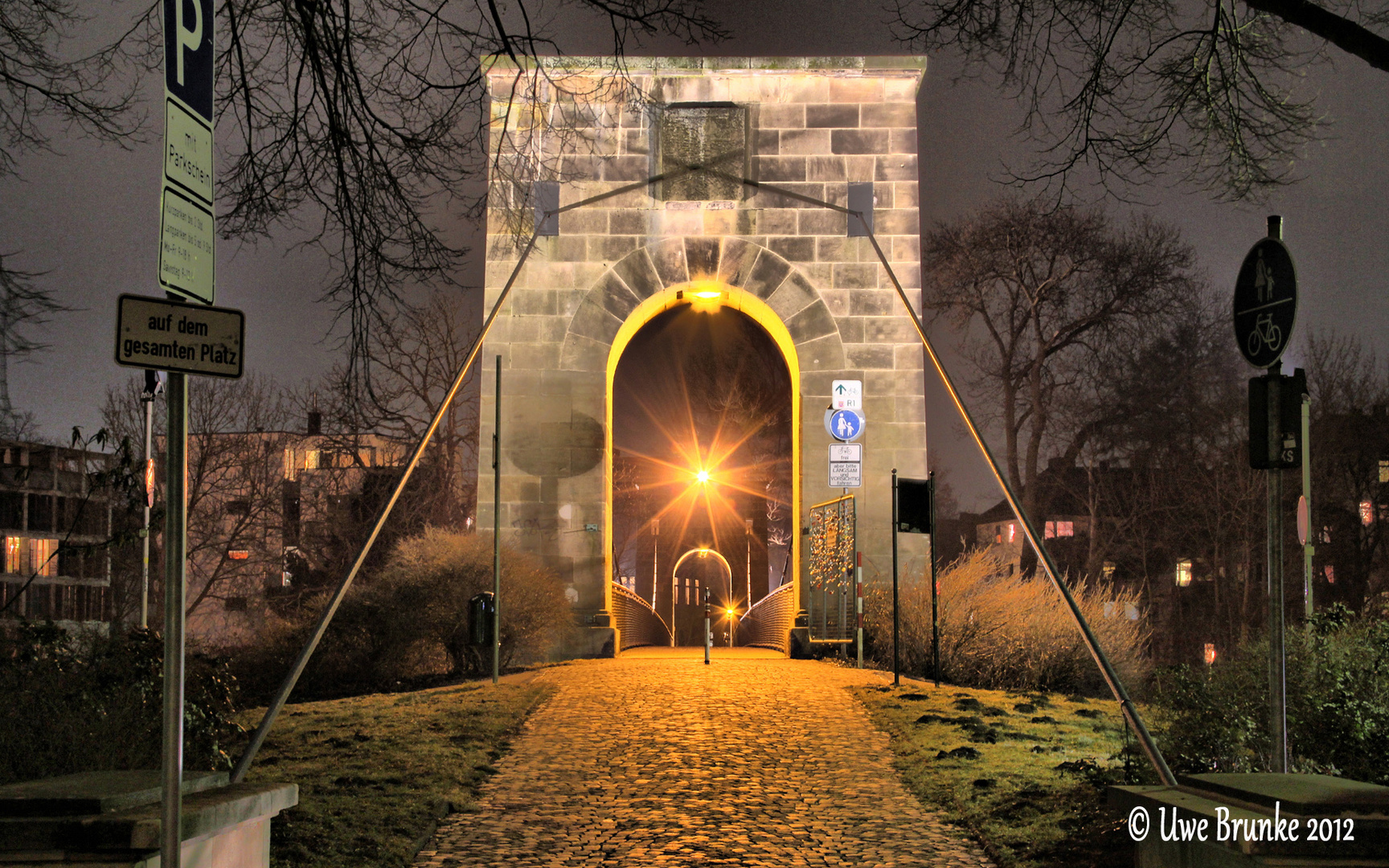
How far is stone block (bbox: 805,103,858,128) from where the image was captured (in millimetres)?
21719

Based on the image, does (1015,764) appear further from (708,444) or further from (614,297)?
(708,444)

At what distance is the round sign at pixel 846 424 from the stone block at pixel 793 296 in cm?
234

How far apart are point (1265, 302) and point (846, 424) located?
13.9 metres

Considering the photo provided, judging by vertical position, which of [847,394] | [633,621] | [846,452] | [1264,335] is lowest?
[633,621]

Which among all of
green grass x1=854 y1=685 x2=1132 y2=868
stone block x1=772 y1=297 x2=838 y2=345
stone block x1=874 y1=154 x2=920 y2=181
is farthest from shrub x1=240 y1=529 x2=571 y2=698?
stone block x1=874 y1=154 x2=920 y2=181

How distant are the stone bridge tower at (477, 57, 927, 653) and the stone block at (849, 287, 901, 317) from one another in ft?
0.10

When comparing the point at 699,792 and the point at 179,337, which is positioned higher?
the point at 179,337

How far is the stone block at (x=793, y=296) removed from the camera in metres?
21.7

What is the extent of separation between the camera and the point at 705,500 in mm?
45312

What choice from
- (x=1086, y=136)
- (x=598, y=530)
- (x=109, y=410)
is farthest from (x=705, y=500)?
(x=1086, y=136)

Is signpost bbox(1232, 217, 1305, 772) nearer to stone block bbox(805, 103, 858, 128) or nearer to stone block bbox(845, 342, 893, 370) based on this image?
stone block bbox(845, 342, 893, 370)

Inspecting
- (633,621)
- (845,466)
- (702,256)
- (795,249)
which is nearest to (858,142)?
(795,249)

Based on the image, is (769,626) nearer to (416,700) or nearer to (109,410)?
(416,700)

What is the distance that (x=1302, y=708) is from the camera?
7.00 m
